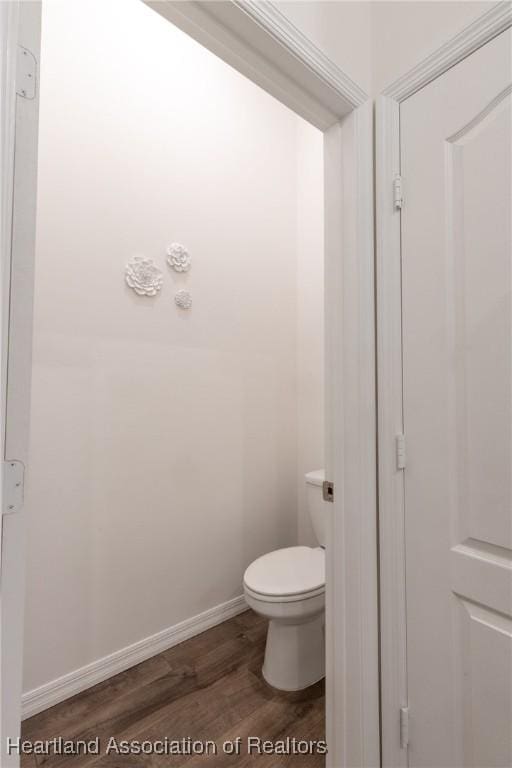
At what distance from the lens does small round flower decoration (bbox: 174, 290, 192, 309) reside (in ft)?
6.30

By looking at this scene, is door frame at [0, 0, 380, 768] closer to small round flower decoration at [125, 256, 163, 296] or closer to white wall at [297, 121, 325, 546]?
small round flower decoration at [125, 256, 163, 296]

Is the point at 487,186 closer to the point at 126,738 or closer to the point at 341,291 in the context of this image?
the point at 341,291

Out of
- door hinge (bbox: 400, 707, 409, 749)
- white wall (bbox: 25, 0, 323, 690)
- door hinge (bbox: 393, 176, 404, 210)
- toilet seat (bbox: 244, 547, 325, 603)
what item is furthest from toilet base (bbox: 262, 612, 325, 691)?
door hinge (bbox: 393, 176, 404, 210)

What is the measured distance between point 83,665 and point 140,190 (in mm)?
2046

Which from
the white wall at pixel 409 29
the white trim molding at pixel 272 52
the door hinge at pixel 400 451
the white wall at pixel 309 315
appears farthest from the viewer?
the white wall at pixel 309 315

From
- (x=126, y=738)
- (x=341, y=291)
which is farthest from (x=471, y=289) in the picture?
(x=126, y=738)

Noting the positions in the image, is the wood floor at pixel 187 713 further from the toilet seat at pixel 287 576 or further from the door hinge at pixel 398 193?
the door hinge at pixel 398 193

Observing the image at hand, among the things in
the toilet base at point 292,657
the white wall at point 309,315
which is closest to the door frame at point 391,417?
the toilet base at point 292,657

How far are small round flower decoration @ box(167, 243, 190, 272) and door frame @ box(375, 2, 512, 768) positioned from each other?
1.07m

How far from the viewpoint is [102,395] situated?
5.54 ft

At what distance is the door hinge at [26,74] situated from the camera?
→ 0.60 m

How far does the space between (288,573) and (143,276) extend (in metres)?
1.47

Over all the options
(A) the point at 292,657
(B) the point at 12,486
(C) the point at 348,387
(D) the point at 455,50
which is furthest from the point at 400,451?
(A) the point at 292,657

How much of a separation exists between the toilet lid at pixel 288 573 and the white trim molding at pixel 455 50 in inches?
66.7
